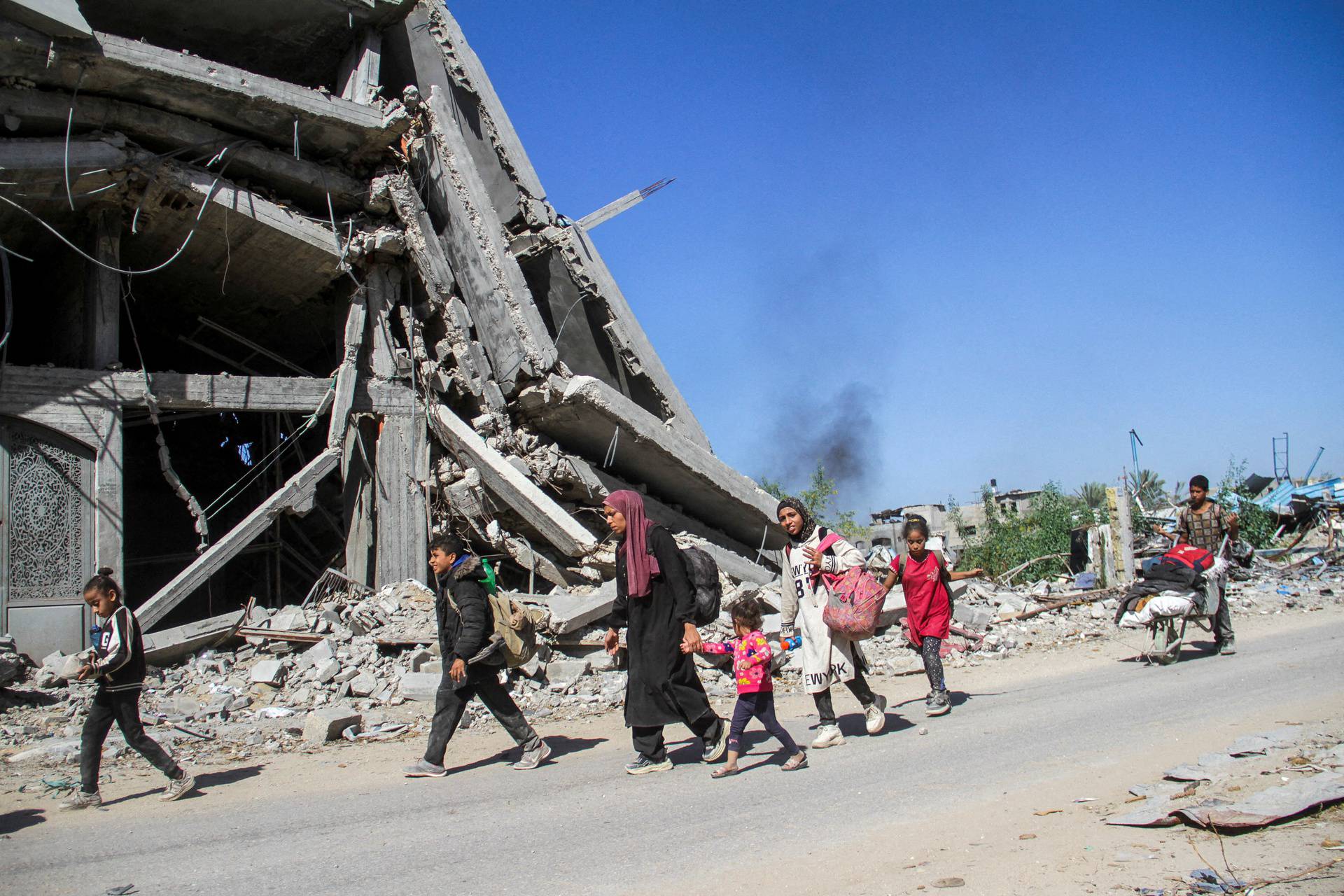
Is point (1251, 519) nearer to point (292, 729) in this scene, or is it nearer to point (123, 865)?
point (292, 729)

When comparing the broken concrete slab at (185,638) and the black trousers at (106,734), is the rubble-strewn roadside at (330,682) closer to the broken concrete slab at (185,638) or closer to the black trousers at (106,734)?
the broken concrete slab at (185,638)

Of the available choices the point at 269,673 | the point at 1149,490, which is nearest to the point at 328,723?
the point at 269,673

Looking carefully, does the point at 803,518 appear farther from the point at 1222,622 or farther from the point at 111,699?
Answer: the point at 1222,622

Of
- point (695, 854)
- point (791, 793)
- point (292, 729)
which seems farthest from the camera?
point (292, 729)

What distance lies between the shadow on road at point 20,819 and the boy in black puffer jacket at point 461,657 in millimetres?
1848

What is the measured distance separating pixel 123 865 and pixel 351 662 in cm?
419

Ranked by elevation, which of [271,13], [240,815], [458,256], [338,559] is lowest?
[240,815]

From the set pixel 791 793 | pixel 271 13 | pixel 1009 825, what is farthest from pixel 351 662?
pixel 271 13

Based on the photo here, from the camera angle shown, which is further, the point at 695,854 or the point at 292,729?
the point at 292,729

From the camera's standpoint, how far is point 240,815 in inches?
195

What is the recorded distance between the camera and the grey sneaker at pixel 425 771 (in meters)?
5.59

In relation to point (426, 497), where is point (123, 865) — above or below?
below

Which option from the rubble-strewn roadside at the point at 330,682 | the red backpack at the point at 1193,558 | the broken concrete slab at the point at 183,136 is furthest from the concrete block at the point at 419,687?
the red backpack at the point at 1193,558

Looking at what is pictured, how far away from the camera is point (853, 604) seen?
5598 mm
